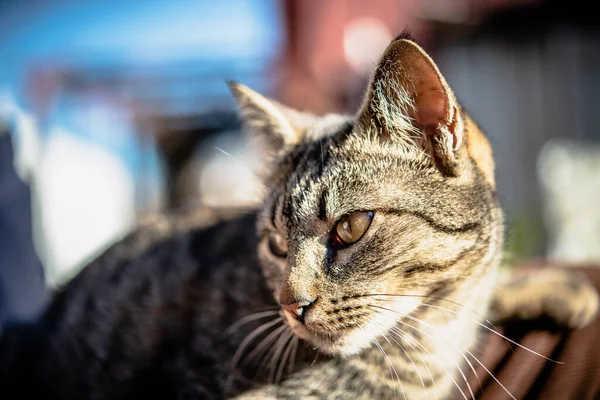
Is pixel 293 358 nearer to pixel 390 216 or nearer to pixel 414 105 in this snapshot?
pixel 390 216

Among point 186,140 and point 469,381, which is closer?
point 469,381

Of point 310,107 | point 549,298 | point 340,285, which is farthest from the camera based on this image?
point 310,107

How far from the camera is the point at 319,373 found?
Result: 1.22 metres

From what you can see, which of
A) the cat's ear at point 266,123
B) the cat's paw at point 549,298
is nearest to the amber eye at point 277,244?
the cat's ear at point 266,123

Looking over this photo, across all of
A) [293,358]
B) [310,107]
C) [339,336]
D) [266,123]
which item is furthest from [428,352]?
[310,107]

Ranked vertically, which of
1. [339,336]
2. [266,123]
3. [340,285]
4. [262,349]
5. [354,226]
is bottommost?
[262,349]

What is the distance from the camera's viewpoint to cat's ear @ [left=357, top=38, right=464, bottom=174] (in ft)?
3.40

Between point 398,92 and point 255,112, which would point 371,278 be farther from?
point 255,112

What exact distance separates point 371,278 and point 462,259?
8.4 inches

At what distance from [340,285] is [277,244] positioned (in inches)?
11.3

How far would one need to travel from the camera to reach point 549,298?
1406 millimetres

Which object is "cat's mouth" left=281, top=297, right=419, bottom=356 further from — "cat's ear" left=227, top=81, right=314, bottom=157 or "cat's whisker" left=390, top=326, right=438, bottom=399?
"cat's ear" left=227, top=81, right=314, bottom=157

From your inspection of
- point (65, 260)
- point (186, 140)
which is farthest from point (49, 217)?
point (186, 140)

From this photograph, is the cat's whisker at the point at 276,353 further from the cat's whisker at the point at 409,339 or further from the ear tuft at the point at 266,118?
the ear tuft at the point at 266,118
